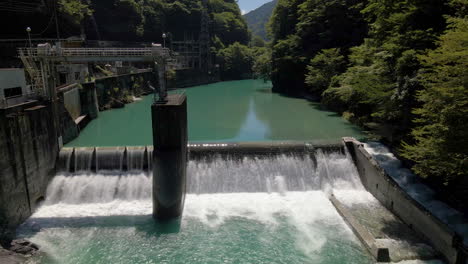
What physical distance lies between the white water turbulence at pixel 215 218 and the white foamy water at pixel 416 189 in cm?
173

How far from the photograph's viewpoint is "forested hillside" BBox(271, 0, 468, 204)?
10.3 metres

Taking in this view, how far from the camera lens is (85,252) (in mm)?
12367

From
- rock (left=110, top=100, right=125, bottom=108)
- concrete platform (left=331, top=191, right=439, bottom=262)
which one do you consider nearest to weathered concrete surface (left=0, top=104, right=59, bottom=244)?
concrete platform (left=331, top=191, right=439, bottom=262)

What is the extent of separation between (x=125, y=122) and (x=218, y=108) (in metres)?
12.5

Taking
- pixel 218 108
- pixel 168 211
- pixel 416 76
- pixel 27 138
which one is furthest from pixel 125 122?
pixel 416 76

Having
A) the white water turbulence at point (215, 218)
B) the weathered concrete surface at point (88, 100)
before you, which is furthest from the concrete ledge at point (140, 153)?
the weathered concrete surface at point (88, 100)

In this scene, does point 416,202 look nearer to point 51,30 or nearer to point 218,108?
point 218,108

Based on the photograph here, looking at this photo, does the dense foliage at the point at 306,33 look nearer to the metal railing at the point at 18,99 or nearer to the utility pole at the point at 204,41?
the metal railing at the point at 18,99

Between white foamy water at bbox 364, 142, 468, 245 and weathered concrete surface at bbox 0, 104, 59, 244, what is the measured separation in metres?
15.8

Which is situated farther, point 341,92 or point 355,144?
point 341,92

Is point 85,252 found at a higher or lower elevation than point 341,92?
lower

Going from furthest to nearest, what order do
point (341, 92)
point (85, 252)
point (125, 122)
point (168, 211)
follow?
point (125, 122) < point (341, 92) < point (168, 211) < point (85, 252)

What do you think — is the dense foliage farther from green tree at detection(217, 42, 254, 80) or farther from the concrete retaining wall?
green tree at detection(217, 42, 254, 80)

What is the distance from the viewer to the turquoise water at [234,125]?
2441 cm
